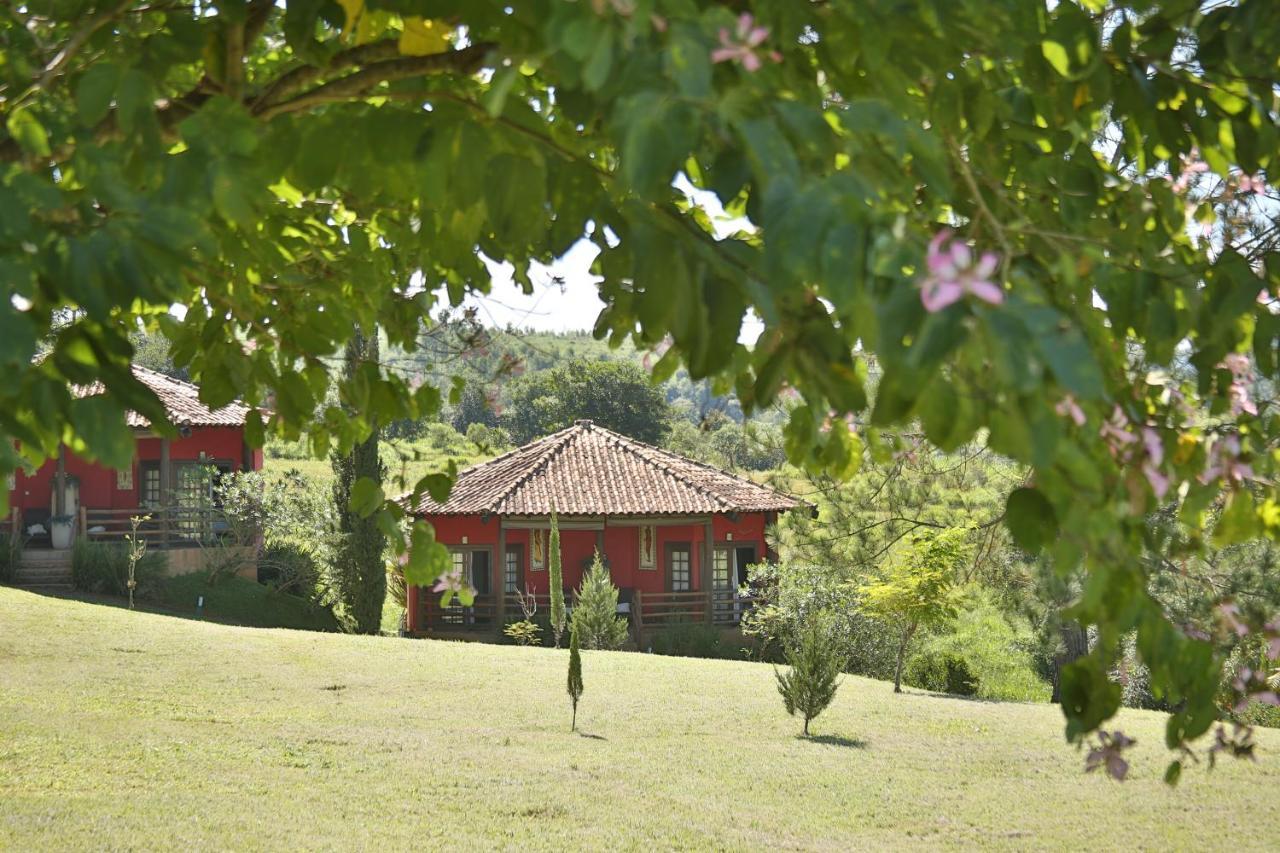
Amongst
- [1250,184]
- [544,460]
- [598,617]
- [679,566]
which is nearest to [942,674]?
[598,617]

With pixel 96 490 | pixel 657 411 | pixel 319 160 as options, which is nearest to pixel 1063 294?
pixel 319 160

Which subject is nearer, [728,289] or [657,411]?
[728,289]

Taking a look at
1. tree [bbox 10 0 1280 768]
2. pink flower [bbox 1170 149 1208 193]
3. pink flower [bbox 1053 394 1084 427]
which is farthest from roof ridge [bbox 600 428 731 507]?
pink flower [bbox 1053 394 1084 427]

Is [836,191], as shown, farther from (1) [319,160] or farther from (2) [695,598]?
(2) [695,598]

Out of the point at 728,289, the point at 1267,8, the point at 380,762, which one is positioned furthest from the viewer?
the point at 380,762

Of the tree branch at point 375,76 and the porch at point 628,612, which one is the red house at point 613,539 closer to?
the porch at point 628,612

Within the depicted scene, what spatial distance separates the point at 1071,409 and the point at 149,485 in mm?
30101

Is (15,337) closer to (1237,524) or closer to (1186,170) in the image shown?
(1237,524)

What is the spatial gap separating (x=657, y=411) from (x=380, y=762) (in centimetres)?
5761

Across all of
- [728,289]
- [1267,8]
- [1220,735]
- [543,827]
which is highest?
[1267,8]

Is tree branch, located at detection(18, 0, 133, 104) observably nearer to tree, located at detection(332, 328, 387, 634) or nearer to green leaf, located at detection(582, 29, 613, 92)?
green leaf, located at detection(582, 29, 613, 92)

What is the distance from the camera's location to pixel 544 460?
28953mm

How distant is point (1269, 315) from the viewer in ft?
8.64

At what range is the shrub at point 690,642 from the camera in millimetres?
24466
